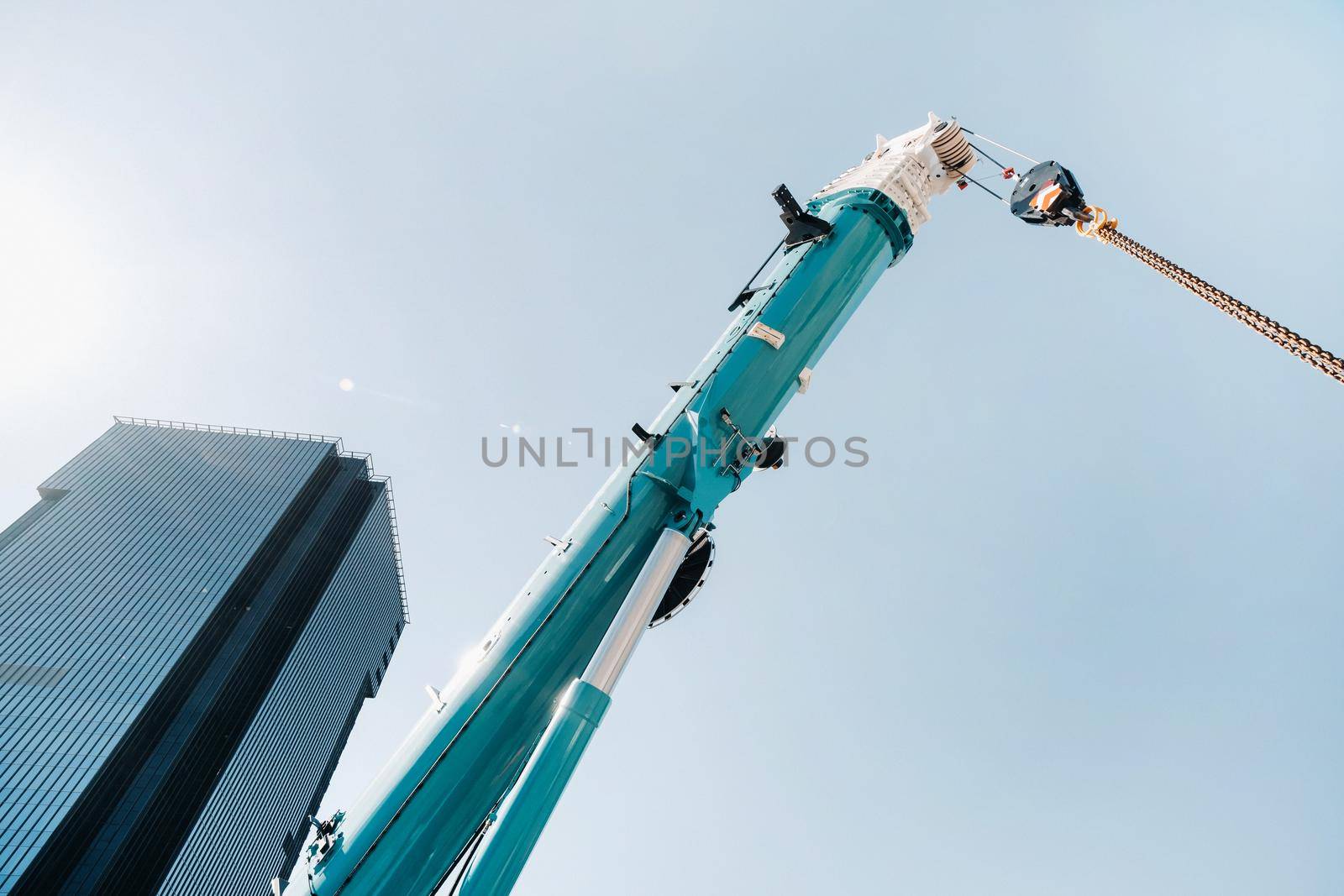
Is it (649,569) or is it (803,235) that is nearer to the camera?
(649,569)

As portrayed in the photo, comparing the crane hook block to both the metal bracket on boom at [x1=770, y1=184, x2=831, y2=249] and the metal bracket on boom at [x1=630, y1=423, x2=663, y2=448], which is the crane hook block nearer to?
the metal bracket on boom at [x1=770, y1=184, x2=831, y2=249]

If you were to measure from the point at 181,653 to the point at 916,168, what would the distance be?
88443 mm

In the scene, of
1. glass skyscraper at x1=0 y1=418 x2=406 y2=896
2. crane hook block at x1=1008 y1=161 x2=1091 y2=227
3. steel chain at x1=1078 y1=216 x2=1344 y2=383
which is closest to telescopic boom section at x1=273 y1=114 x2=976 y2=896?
crane hook block at x1=1008 y1=161 x2=1091 y2=227

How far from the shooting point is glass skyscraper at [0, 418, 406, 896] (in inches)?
2662

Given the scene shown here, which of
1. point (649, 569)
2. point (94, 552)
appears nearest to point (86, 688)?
point (94, 552)

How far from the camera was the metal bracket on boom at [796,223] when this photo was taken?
16906 millimetres

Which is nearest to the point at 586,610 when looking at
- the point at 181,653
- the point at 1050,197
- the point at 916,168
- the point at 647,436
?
the point at 647,436

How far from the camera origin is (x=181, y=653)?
77.8 metres

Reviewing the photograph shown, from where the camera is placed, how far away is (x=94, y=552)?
8469cm

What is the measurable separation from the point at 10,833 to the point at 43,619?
23891 millimetres

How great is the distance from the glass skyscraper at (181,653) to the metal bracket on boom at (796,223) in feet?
268

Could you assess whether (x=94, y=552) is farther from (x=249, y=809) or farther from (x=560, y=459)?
(x=560, y=459)

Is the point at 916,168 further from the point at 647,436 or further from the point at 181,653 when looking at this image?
the point at 181,653

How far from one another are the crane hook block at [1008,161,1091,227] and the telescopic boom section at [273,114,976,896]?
9.05ft
